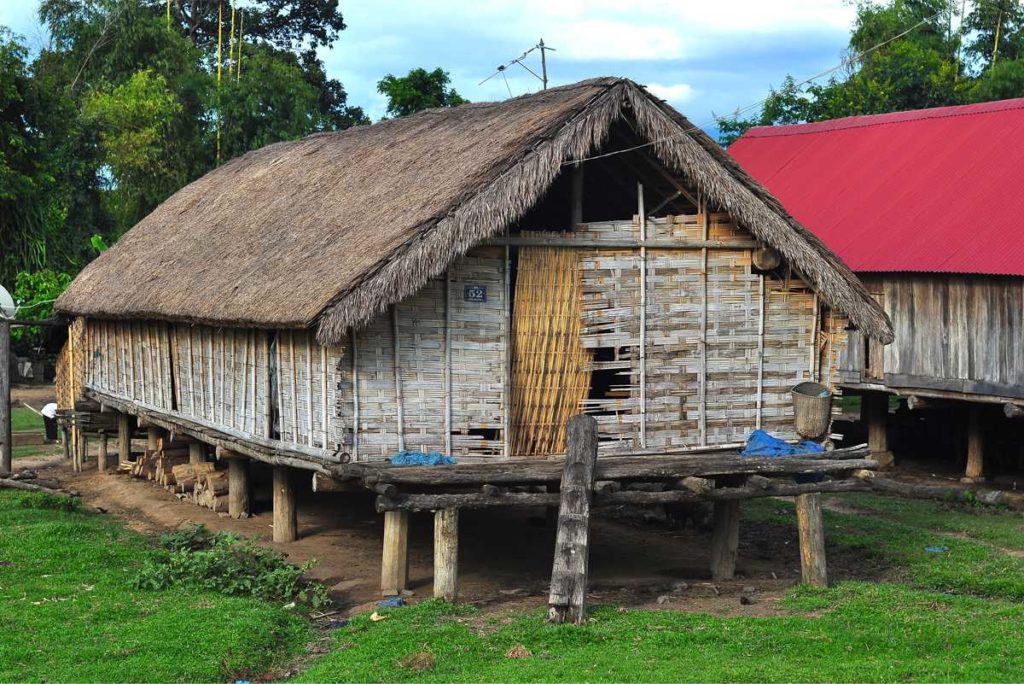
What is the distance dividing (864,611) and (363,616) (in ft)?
15.1

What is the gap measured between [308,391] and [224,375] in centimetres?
305

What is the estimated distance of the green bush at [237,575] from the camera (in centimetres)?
1279

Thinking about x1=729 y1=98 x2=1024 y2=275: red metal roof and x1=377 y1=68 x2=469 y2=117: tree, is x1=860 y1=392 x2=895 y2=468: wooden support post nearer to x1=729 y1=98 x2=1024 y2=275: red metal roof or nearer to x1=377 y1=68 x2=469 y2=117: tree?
x1=729 y1=98 x2=1024 y2=275: red metal roof

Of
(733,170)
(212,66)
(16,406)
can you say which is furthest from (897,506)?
(212,66)

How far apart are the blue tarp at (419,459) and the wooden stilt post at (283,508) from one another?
3.29 m

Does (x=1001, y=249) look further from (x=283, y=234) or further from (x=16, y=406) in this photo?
(x=16, y=406)

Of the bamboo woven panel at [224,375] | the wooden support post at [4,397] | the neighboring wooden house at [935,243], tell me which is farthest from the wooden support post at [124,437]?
the neighboring wooden house at [935,243]

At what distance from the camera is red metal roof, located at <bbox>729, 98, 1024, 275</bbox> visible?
20703 millimetres

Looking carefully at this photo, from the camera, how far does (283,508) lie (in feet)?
51.7

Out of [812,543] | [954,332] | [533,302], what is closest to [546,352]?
[533,302]

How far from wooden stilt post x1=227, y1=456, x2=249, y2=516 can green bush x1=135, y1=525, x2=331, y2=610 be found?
349 centimetres

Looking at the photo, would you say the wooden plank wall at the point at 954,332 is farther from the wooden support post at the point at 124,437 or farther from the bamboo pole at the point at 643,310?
the wooden support post at the point at 124,437

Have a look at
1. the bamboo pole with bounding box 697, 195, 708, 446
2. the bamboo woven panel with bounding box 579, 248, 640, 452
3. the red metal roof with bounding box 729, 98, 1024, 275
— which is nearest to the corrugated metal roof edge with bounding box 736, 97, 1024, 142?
Answer: the red metal roof with bounding box 729, 98, 1024, 275

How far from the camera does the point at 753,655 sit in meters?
10.3
